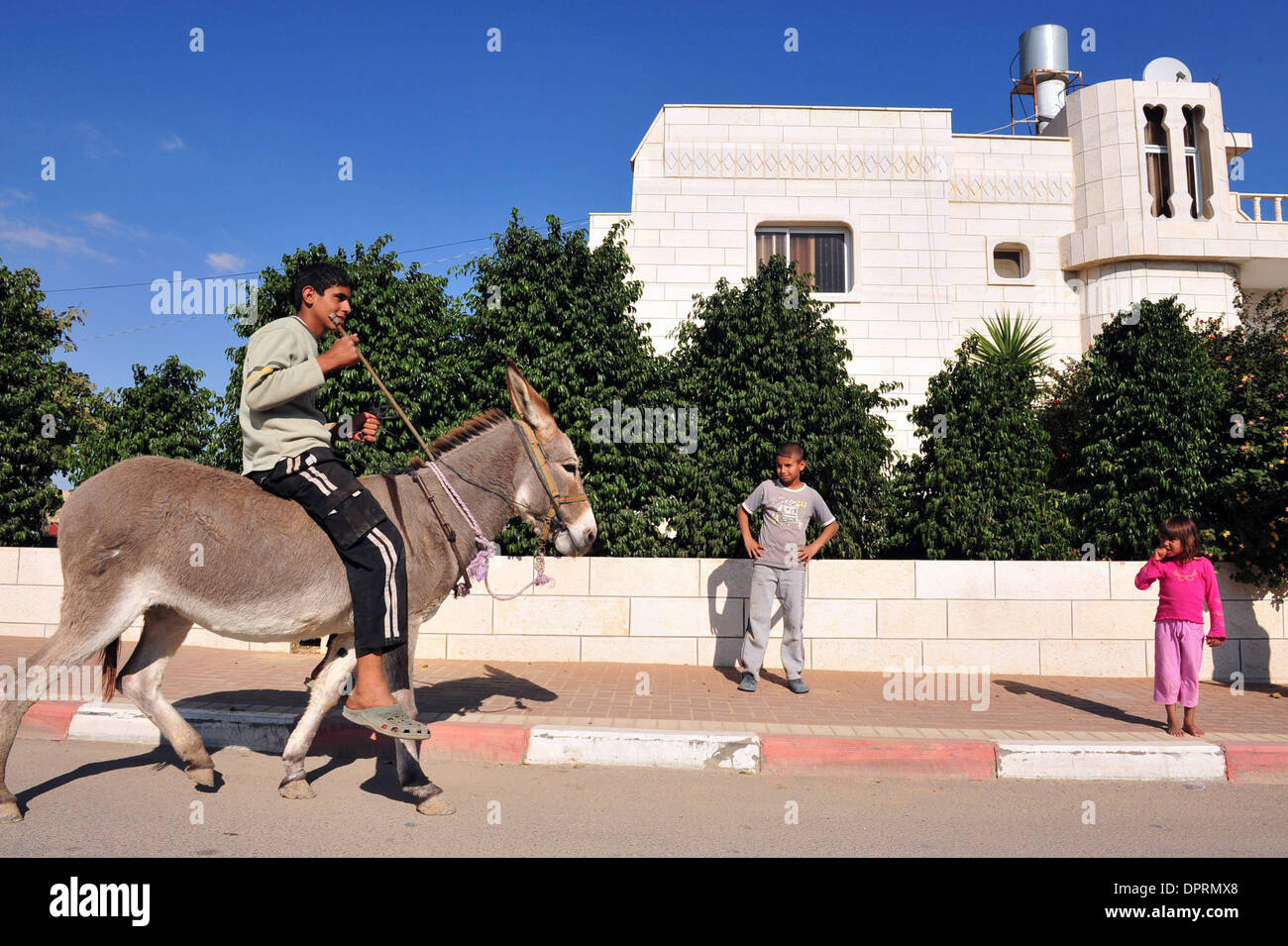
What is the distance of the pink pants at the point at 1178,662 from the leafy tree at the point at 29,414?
1327cm

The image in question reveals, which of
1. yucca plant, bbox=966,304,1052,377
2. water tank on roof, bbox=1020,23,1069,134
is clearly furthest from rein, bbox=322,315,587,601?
water tank on roof, bbox=1020,23,1069,134

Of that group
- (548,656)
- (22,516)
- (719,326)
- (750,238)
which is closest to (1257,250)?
(750,238)

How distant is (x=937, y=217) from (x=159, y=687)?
610 inches

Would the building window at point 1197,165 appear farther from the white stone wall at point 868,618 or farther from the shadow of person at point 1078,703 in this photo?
the shadow of person at point 1078,703

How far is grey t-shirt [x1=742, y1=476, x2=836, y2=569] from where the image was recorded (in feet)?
25.0

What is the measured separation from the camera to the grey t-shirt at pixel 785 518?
7.61 meters

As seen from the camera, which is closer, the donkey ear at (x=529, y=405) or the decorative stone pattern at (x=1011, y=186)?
the donkey ear at (x=529, y=405)

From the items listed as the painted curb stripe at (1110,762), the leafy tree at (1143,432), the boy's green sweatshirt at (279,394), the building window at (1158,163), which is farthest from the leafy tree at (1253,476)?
the boy's green sweatshirt at (279,394)

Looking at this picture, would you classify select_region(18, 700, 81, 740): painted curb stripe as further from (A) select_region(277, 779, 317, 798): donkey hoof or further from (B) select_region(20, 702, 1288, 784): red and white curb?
(B) select_region(20, 702, 1288, 784): red and white curb

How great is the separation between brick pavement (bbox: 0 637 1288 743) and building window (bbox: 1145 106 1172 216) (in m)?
12.0

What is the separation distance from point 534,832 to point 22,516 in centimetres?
1064
